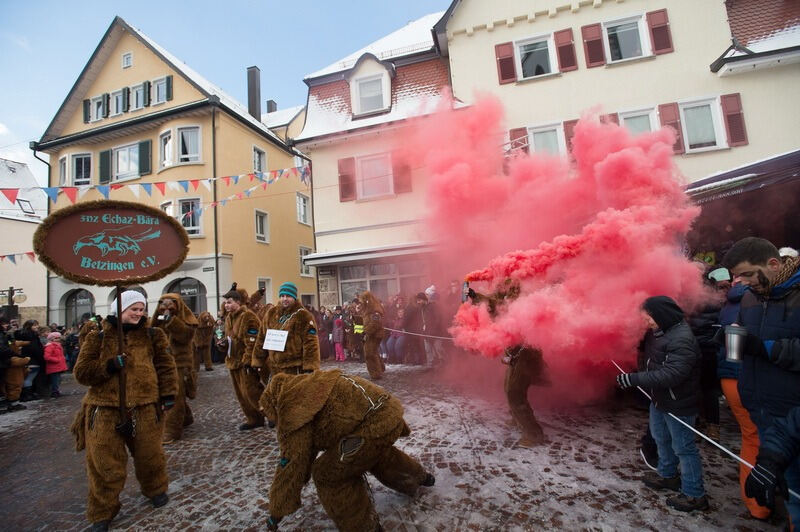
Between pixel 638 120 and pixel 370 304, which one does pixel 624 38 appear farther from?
pixel 370 304

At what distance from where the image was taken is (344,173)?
12.6 meters

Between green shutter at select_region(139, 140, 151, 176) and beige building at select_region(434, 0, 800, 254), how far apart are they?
44.3ft

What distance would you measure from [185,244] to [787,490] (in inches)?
199

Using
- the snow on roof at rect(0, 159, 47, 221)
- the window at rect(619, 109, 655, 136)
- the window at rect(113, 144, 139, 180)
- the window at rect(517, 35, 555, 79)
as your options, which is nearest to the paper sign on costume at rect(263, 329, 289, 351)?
the window at rect(517, 35, 555, 79)

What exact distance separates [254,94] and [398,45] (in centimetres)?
1046

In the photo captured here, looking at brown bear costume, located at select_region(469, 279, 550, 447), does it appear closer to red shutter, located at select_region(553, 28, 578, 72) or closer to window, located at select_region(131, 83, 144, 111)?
red shutter, located at select_region(553, 28, 578, 72)

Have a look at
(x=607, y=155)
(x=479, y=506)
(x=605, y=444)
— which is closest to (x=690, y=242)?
(x=607, y=155)

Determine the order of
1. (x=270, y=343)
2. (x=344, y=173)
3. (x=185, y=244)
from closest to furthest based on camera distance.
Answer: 1. (x=185, y=244)
2. (x=270, y=343)
3. (x=344, y=173)

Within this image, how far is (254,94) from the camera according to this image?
68.6 ft

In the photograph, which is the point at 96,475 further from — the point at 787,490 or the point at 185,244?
the point at 787,490

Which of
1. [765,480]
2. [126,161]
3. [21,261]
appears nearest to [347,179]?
[765,480]

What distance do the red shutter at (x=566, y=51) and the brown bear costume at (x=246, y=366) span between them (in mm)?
11424

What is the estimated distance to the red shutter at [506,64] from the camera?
1161cm

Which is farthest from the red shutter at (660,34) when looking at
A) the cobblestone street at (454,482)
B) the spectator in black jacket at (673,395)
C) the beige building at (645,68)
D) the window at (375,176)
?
the spectator in black jacket at (673,395)
